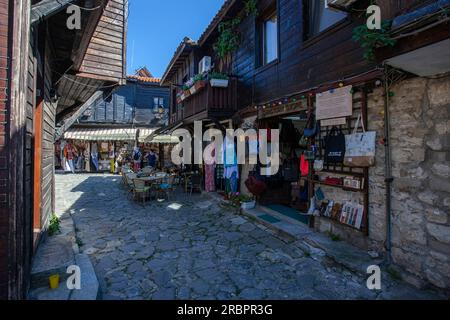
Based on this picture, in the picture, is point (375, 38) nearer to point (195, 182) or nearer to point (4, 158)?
point (4, 158)

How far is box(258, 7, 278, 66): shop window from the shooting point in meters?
7.86

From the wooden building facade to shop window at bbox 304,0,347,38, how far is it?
4518mm

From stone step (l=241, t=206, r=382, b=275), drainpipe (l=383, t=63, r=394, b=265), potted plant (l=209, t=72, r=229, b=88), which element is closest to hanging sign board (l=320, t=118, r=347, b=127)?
drainpipe (l=383, t=63, r=394, b=265)

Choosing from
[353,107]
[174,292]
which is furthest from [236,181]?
[174,292]

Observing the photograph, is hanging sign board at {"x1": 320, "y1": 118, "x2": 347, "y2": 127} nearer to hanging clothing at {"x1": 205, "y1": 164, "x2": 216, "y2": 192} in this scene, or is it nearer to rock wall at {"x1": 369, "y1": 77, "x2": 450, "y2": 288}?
rock wall at {"x1": 369, "y1": 77, "x2": 450, "y2": 288}

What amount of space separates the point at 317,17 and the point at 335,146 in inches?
125

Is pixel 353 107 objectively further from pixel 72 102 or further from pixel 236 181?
pixel 72 102

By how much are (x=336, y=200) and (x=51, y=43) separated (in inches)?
266

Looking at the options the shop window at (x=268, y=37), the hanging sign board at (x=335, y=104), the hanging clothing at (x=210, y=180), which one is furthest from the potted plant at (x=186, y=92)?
the hanging sign board at (x=335, y=104)

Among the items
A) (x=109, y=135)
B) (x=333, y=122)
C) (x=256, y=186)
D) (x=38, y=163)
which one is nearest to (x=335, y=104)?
(x=333, y=122)

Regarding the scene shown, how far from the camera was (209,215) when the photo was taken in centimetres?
824

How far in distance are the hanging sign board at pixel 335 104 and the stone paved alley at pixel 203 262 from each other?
2.76 m

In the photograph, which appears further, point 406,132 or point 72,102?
point 72,102

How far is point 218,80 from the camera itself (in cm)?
874
